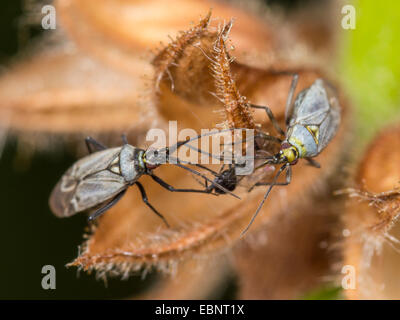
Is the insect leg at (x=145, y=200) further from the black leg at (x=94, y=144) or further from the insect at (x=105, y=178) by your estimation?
the black leg at (x=94, y=144)

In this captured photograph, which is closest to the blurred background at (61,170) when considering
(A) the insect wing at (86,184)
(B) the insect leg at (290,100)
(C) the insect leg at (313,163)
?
(A) the insect wing at (86,184)

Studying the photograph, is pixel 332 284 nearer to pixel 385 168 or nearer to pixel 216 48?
pixel 385 168

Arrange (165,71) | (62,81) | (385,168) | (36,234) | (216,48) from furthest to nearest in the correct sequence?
(36,234)
(62,81)
(385,168)
(165,71)
(216,48)

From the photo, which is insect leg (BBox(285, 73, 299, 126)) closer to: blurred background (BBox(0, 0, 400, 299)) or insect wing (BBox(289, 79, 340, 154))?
insect wing (BBox(289, 79, 340, 154))

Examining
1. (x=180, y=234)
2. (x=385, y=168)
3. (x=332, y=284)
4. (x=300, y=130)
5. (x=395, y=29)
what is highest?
(x=395, y=29)

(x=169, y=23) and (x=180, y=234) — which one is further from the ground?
(x=169, y=23)

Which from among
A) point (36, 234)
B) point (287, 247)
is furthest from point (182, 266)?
point (36, 234)

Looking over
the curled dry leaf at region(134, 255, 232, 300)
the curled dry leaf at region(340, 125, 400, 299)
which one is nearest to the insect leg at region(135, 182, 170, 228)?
the curled dry leaf at region(134, 255, 232, 300)

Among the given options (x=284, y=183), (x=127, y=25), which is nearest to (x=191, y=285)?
(x=284, y=183)
